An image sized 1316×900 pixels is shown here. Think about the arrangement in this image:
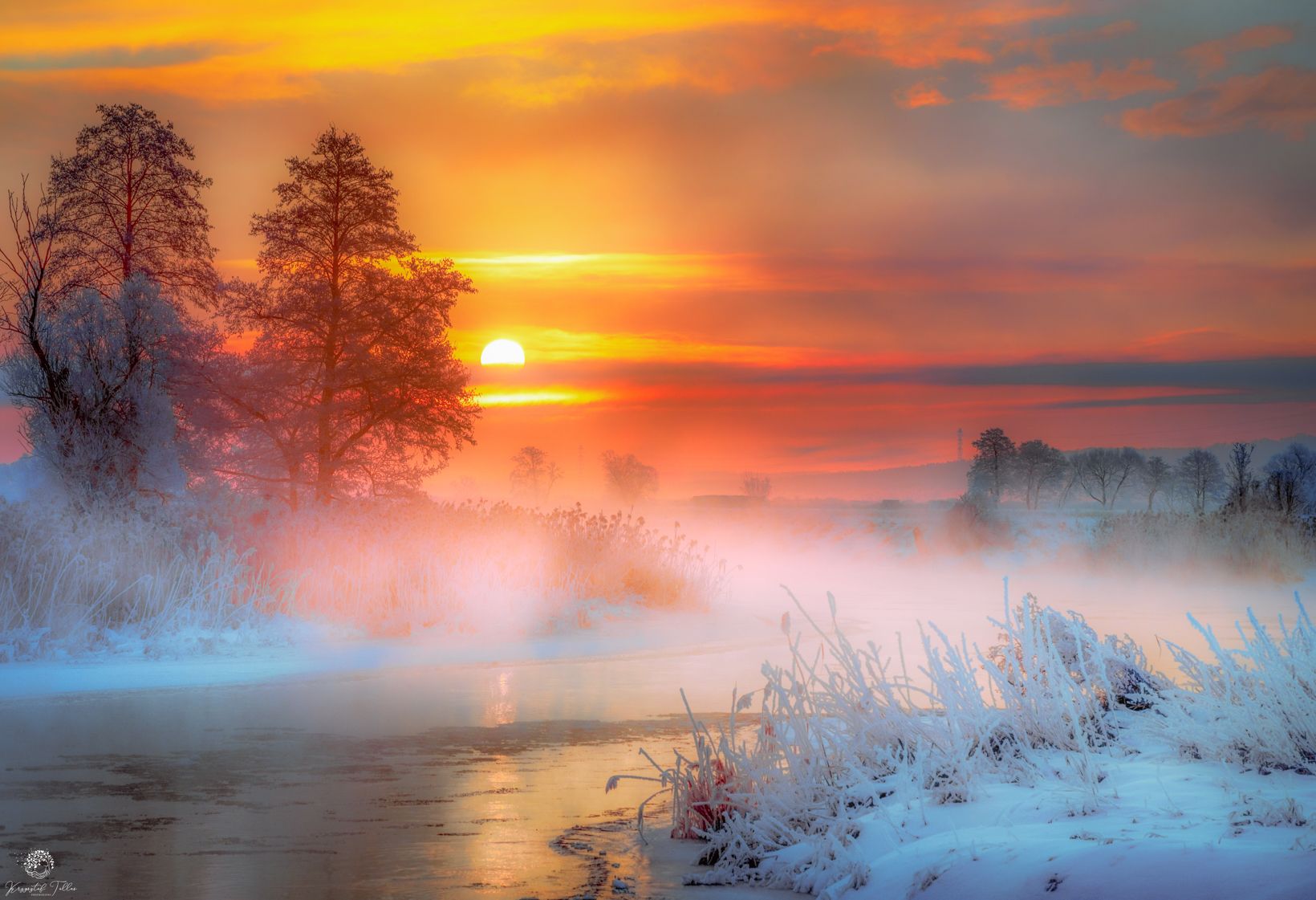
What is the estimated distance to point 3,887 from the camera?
678cm

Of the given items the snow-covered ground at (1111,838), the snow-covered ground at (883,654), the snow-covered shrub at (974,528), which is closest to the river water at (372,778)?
the snow-covered ground at (883,654)

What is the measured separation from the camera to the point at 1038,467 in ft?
300

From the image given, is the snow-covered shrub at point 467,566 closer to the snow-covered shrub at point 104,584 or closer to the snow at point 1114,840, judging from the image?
the snow-covered shrub at point 104,584

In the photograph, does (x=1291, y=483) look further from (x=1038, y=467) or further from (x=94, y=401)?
(x=1038, y=467)

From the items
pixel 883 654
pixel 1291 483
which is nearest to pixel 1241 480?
pixel 1291 483

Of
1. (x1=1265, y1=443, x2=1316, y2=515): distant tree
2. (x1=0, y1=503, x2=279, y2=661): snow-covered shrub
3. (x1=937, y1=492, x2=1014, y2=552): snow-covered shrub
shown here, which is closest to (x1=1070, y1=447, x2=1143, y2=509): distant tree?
(x1=1265, y1=443, x2=1316, y2=515): distant tree

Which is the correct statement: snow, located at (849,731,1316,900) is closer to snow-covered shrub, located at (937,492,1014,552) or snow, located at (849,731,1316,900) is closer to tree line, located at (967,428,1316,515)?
snow-covered shrub, located at (937,492,1014,552)

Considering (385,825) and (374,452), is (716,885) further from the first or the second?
(374,452)

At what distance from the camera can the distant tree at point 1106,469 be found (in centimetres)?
9156

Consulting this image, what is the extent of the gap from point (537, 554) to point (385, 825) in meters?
15.9

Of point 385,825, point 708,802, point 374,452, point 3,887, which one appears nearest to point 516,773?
point 385,825

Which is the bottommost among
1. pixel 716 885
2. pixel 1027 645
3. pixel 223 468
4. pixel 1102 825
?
pixel 716 885

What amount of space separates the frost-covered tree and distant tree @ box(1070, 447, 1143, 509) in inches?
3010

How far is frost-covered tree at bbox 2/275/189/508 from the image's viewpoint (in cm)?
2605
